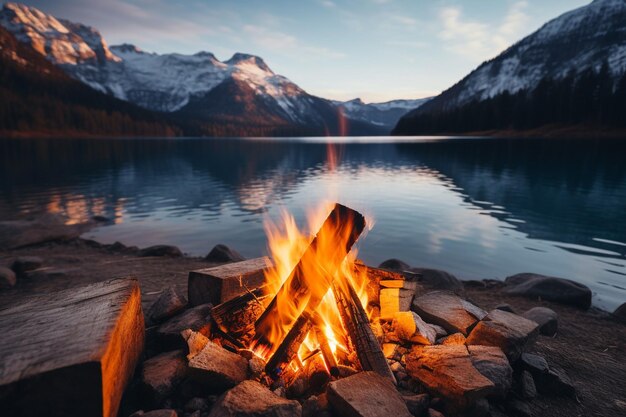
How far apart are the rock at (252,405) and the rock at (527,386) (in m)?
2.86

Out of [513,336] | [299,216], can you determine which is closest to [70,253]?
[299,216]

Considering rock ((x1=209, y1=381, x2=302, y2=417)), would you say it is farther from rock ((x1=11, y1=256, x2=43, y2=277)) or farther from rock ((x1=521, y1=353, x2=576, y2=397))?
rock ((x1=11, y1=256, x2=43, y2=277))

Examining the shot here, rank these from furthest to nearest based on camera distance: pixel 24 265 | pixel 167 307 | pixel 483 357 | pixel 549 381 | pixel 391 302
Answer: pixel 24 265 < pixel 391 302 < pixel 167 307 < pixel 549 381 < pixel 483 357

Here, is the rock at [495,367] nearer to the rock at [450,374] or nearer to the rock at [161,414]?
the rock at [450,374]

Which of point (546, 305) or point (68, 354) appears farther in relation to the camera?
point (546, 305)

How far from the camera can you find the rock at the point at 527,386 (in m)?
4.05

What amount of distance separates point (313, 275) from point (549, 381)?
331cm

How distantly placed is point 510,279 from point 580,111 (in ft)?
369

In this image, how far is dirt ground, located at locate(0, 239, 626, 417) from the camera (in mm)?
4215

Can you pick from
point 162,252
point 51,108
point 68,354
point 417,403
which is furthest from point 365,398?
point 51,108

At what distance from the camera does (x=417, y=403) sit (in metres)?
3.60

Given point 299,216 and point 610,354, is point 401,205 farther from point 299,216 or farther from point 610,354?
point 610,354

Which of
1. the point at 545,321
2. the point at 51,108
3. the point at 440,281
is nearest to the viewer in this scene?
the point at 545,321

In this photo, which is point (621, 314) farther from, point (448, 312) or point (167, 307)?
point (167, 307)
